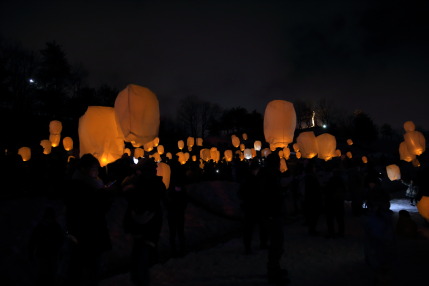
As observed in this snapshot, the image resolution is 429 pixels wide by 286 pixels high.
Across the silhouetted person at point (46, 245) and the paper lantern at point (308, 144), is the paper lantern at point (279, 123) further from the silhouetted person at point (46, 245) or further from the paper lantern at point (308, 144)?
the silhouetted person at point (46, 245)

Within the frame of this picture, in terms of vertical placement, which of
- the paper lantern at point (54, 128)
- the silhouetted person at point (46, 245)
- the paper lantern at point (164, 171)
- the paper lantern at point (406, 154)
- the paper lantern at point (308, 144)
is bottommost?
the silhouetted person at point (46, 245)

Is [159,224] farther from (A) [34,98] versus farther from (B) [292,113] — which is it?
(A) [34,98]

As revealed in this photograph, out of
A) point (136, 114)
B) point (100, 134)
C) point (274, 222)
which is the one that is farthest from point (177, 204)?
point (274, 222)

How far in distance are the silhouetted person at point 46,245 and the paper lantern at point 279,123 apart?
506 centimetres

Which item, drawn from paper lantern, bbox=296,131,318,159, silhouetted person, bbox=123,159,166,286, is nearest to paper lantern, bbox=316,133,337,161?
paper lantern, bbox=296,131,318,159

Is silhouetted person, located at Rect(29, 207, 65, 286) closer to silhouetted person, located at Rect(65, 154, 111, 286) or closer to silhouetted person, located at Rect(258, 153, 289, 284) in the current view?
silhouetted person, located at Rect(65, 154, 111, 286)

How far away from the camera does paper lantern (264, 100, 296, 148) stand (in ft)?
23.6

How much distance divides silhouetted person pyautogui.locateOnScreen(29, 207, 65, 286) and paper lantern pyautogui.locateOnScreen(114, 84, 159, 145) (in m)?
1.68

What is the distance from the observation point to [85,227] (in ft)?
9.43

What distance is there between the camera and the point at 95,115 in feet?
16.9

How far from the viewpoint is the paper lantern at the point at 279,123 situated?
719cm

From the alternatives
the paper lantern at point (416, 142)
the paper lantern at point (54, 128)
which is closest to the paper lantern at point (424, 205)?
the paper lantern at point (416, 142)

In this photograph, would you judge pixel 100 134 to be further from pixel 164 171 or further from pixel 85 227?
pixel 85 227

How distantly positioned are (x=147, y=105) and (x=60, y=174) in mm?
6729
